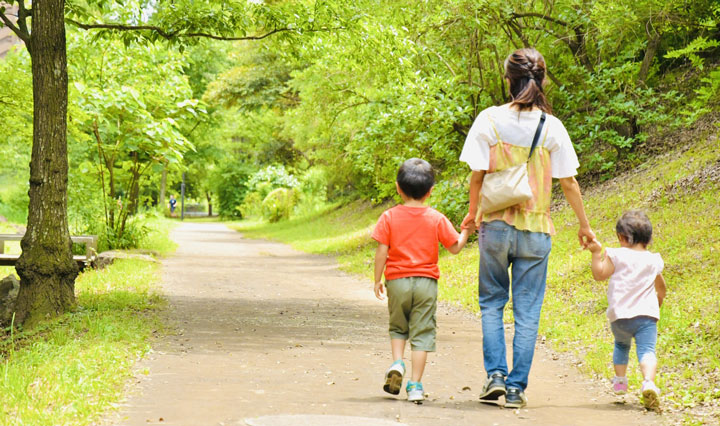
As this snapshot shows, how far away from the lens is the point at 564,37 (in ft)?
54.4

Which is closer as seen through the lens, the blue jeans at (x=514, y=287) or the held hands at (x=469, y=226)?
the blue jeans at (x=514, y=287)

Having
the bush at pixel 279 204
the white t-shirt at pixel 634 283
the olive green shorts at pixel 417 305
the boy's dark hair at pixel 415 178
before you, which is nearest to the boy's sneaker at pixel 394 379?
the olive green shorts at pixel 417 305

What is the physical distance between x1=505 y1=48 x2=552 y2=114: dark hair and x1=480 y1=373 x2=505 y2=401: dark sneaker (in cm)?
175

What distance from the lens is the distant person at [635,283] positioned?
18.0 feet

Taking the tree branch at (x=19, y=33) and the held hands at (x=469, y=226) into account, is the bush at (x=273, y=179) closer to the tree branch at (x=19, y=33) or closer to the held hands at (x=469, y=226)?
the tree branch at (x=19, y=33)

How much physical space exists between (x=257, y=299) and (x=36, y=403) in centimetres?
682

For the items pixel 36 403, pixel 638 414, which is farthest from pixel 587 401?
pixel 36 403

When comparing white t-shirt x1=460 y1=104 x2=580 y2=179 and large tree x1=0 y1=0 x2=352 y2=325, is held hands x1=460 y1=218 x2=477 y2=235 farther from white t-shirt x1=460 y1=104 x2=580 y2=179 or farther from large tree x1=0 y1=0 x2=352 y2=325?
large tree x1=0 y1=0 x2=352 y2=325

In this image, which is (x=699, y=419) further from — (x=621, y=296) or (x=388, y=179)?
(x=388, y=179)

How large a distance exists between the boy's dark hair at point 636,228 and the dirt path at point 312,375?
1139 mm

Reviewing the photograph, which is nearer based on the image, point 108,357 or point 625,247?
point 625,247

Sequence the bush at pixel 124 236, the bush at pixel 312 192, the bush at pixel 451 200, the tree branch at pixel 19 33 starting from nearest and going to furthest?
1. the tree branch at pixel 19 33
2. the bush at pixel 451 200
3. the bush at pixel 124 236
4. the bush at pixel 312 192

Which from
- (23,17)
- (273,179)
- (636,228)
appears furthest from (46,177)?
(273,179)

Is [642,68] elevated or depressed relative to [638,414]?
elevated
